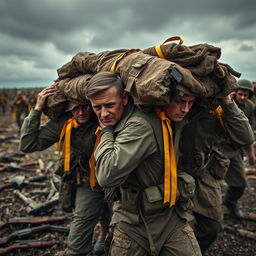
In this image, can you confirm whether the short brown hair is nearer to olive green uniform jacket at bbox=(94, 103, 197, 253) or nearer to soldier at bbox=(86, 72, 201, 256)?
soldier at bbox=(86, 72, 201, 256)

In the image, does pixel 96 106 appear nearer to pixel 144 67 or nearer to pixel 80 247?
pixel 144 67

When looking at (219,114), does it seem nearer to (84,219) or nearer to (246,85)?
(84,219)

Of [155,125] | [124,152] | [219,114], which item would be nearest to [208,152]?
[219,114]

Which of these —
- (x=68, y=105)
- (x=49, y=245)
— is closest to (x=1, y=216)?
(x=49, y=245)

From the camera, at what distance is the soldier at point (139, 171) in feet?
7.04

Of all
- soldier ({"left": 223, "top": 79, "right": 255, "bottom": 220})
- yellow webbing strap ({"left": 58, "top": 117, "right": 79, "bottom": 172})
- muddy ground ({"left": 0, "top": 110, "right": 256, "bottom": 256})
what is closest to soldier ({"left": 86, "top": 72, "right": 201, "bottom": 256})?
yellow webbing strap ({"left": 58, "top": 117, "right": 79, "bottom": 172})

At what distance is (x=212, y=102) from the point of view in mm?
2645

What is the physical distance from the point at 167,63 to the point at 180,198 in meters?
1.33

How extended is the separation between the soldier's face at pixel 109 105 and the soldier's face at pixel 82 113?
→ 2.84 feet

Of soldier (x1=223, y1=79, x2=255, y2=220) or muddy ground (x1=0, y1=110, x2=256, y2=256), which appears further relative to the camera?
soldier (x1=223, y1=79, x2=255, y2=220)

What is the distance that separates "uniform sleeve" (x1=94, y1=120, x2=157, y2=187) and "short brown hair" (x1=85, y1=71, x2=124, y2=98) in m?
0.38

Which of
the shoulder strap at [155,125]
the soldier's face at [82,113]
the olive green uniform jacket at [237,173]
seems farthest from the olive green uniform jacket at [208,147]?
the olive green uniform jacket at [237,173]

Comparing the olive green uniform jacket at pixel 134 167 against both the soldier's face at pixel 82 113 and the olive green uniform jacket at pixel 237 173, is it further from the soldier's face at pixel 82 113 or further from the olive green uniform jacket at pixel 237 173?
the olive green uniform jacket at pixel 237 173

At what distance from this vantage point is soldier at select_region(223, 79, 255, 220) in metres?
5.02
